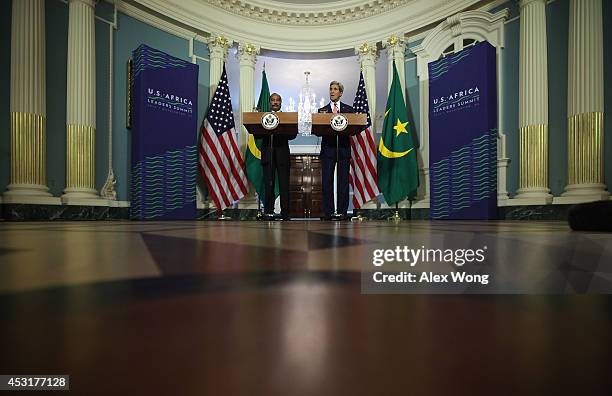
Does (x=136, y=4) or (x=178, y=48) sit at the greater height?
(x=136, y=4)

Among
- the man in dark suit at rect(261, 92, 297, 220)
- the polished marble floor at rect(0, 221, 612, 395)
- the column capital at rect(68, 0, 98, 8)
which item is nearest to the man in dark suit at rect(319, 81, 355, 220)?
the man in dark suit at rect(261, 92, 297, 220)

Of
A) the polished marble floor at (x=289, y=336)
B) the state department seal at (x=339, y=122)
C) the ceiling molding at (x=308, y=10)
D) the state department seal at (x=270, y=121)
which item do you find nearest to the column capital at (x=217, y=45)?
the ceiling molding at (x=308, y=10)

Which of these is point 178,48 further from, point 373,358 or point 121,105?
point 373,358

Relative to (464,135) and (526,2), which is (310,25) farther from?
(464,135)

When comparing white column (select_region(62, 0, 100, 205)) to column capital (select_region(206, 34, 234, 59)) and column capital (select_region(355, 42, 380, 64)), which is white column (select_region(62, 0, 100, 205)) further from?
column capital (select_region(355, 42, 380, 64))

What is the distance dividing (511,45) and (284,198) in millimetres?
4024

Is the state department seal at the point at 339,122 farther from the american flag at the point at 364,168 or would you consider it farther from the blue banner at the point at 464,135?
the blue banner at the point at 464,135

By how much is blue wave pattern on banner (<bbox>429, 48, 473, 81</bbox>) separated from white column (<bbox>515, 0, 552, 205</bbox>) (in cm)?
72

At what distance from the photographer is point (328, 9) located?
6.43m

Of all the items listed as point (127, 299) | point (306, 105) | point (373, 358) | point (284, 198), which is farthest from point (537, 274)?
point (306, 105)

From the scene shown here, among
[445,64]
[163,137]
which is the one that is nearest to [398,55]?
[445,64]

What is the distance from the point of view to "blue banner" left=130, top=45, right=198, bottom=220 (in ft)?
15.3

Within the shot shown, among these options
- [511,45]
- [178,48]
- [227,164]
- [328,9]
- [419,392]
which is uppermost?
[328,9]

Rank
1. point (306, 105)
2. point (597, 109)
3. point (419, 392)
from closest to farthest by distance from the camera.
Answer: point (419, 392) < point (597, 109) < point (306, 105)
